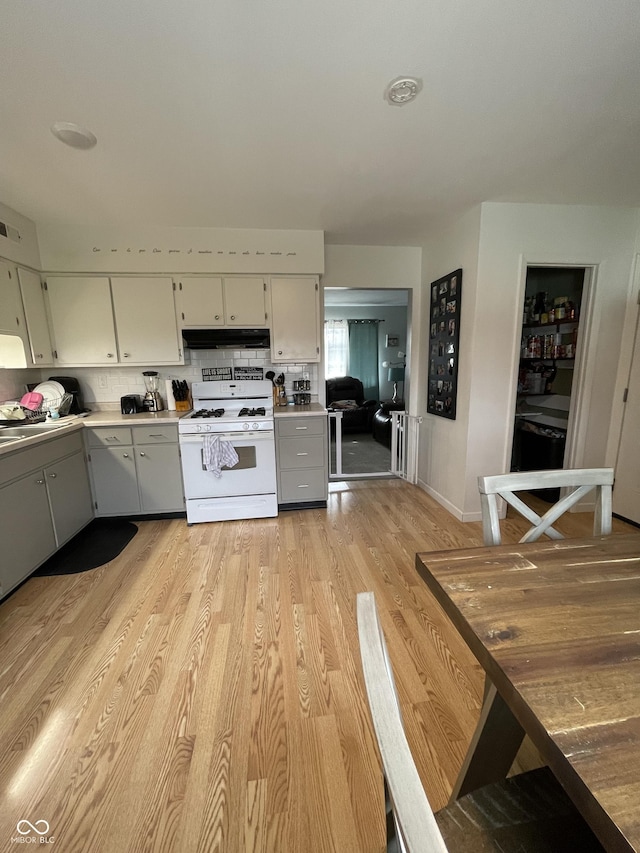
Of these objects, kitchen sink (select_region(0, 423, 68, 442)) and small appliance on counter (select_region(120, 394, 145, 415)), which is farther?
small appliance on counter (select_region(120, 394, 145, 415))

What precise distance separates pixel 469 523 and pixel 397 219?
2592 millimetres

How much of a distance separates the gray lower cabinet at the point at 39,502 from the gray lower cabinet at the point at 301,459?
5.16 feet

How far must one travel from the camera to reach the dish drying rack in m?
2.58

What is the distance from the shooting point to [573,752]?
505 millimetres

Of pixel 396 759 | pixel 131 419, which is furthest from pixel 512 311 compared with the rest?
pixel 131 419

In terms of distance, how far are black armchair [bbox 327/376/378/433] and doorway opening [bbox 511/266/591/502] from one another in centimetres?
266

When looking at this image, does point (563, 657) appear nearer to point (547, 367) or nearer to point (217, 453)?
point (217, 453)

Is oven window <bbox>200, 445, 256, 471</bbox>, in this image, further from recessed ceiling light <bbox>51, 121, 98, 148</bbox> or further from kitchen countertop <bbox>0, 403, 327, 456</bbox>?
recessed ceiling light <bbox>51, 121, 98, 148</bbox>

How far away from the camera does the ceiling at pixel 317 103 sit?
1.16 metres

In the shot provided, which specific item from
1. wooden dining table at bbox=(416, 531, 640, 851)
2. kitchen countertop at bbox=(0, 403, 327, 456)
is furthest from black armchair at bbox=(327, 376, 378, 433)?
wooden dining table at bbox=(416, 531, 640, 851)

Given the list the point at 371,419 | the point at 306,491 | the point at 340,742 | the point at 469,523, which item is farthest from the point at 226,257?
the point at 371,419

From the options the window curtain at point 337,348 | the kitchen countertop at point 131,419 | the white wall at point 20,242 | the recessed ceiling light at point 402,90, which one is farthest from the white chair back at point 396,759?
the window curtain at point 337,348

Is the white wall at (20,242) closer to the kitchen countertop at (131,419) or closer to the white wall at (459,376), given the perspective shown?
the kitchen countertop at (131,419)

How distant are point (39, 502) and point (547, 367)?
4.57 meters
